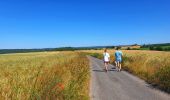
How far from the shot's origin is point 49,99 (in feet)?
22.1

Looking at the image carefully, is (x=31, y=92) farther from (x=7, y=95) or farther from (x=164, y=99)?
(x=164, y=99)

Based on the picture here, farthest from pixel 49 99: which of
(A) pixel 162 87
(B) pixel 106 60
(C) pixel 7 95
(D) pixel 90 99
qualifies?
(B) pixel 106 60

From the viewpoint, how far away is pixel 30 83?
303 inches

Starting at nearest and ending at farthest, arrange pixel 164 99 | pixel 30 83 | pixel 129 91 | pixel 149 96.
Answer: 1. pixel 30 83
2. pixel 164 99
3. pixel 149 96
4. pixel 129 91

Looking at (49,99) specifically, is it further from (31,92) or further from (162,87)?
(162,87)

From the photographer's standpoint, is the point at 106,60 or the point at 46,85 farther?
the point at 106,60

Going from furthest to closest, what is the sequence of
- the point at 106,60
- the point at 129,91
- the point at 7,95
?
1. the point at 106,60
2. the point at 129,91
3. the point at 7,95

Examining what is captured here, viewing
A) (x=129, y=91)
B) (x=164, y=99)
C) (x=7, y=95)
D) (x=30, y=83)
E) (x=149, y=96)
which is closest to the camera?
(x=7, y=95)

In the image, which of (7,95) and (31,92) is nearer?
(7,95)

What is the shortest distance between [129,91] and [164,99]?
1987mm

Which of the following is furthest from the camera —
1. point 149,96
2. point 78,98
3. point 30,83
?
point 149,96

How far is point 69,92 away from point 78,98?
0.42 m

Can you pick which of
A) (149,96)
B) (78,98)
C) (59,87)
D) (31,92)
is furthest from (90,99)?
(31,92)

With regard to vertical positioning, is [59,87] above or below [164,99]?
above
